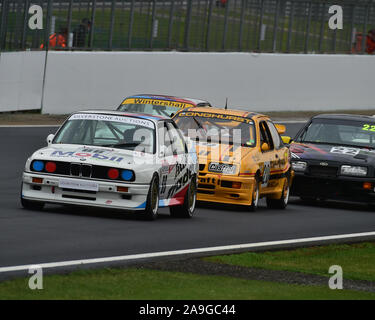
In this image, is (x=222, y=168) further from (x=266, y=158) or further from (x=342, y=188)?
(x=342, y=188)

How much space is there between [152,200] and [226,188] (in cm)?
283

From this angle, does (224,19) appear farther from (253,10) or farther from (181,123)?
(181,123)

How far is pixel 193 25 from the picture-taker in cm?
3850

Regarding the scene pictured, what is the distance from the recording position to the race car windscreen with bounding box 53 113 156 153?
1548 centimetres

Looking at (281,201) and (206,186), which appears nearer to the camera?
(206,186)

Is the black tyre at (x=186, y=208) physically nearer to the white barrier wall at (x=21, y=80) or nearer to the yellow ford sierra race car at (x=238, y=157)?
the yellow ford sierra race car at (x=238, y=157)

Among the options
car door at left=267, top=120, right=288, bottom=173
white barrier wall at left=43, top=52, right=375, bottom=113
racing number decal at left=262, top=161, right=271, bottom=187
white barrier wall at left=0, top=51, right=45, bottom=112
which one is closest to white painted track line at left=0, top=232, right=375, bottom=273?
racing number decal at left=262, top=161, right=271, bottom=187

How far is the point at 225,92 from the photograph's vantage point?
126 feet

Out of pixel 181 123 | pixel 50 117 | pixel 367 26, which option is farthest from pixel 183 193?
pixel 367 26

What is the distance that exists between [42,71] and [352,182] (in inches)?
554

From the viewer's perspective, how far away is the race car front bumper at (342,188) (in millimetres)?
19516

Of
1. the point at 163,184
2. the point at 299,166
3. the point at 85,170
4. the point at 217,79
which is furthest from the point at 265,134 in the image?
the point at 217,79

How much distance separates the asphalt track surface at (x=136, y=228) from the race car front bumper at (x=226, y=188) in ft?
0.64
